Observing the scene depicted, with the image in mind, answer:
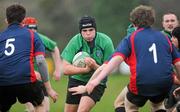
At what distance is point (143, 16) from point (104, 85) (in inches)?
90.9

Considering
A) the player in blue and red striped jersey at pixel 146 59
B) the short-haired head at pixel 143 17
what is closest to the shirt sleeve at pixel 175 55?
the player in blue and red striped jersey at pixel 146 59

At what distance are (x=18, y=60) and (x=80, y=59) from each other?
1429 mm

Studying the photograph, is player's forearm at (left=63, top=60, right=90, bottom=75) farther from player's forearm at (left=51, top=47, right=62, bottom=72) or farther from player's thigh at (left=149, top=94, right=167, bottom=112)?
player's thigh at (left=149, top=94, right=167, bottom=112)

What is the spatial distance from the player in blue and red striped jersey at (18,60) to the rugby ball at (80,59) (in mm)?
968

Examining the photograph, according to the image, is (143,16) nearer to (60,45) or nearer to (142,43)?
(142,43)

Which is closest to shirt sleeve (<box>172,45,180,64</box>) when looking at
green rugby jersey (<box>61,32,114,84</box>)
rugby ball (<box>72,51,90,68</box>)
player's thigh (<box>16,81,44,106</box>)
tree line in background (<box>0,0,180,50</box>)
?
green rugby jersey (<box>61,32,114,84</box>)

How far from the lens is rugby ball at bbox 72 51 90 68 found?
12.2 metres

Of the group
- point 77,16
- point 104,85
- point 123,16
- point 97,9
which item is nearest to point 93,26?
point 104,85

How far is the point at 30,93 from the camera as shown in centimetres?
1129

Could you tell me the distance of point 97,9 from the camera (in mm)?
44188

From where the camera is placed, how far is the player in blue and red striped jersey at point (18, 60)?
11.1 m

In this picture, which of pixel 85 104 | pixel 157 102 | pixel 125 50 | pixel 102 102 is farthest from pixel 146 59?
pixel 102 102

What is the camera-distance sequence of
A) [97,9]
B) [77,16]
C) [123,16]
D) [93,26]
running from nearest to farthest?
1. [93,26]
2. [123,16]
3. [97,9]
4. [77,16]

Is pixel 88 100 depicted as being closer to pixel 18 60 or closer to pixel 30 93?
pixel 30 93
